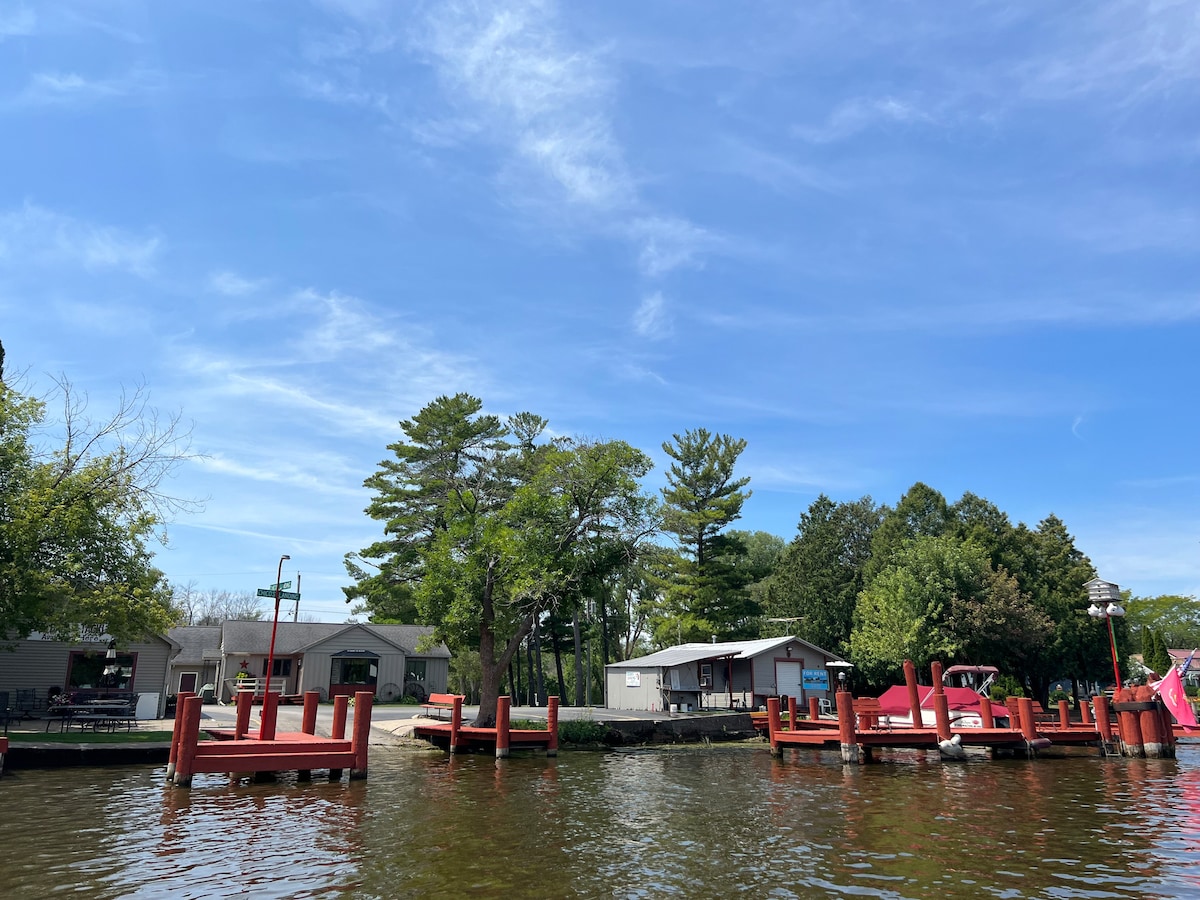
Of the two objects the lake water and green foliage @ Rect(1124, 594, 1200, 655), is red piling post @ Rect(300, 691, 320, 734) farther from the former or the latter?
green foliage @ Rect(1124, 594, 1200, 655)

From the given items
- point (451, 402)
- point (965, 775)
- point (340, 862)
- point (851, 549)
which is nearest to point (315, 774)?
point (340, 862)

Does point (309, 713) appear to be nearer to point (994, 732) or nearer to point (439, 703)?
point (439, 703)

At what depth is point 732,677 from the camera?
40.2 m

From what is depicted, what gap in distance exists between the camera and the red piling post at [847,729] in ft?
77.7

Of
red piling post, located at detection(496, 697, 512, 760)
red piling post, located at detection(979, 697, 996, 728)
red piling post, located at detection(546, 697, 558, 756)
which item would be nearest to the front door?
red piling post, located at detection(979, 697, 996, 728)

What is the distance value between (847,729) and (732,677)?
1657cm

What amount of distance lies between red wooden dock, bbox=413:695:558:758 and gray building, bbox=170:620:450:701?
17908 millimetres

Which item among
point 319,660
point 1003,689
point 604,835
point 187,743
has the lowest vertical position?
point 604,835

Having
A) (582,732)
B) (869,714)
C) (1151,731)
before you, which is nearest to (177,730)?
(582,732)

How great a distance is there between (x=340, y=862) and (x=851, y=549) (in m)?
59.6

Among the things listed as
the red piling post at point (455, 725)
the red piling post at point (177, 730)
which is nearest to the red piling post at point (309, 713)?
the red piling post at point (177, 730)

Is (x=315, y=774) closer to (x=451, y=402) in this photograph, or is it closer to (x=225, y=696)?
(x=225, y=696)

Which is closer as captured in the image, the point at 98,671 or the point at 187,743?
the point at 187,743

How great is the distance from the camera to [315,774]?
66.7 ft
